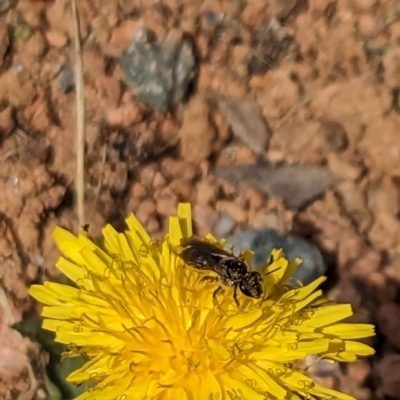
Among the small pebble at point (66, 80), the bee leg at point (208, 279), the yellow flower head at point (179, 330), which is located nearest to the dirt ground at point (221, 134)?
the small pebble at point (66, 80)

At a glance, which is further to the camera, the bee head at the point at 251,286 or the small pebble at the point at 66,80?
the small pebble at the point at 66,80

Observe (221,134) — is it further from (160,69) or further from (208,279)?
(208,279)

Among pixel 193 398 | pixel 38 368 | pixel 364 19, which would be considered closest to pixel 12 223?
pixel 38 368

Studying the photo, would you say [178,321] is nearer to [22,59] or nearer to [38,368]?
[38,368]

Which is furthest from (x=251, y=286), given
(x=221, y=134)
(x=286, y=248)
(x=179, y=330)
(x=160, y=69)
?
(x=160, y=69)

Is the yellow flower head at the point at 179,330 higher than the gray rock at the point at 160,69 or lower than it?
lower

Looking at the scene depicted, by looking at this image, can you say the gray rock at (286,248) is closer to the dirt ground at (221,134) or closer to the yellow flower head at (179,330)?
the dirt ground at (221,134)

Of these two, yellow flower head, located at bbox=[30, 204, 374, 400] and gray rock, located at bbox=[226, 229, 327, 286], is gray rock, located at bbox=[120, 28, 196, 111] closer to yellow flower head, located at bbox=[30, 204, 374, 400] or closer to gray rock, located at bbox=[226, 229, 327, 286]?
gray rock, located at bbox=[226, 229, 327, 286]
